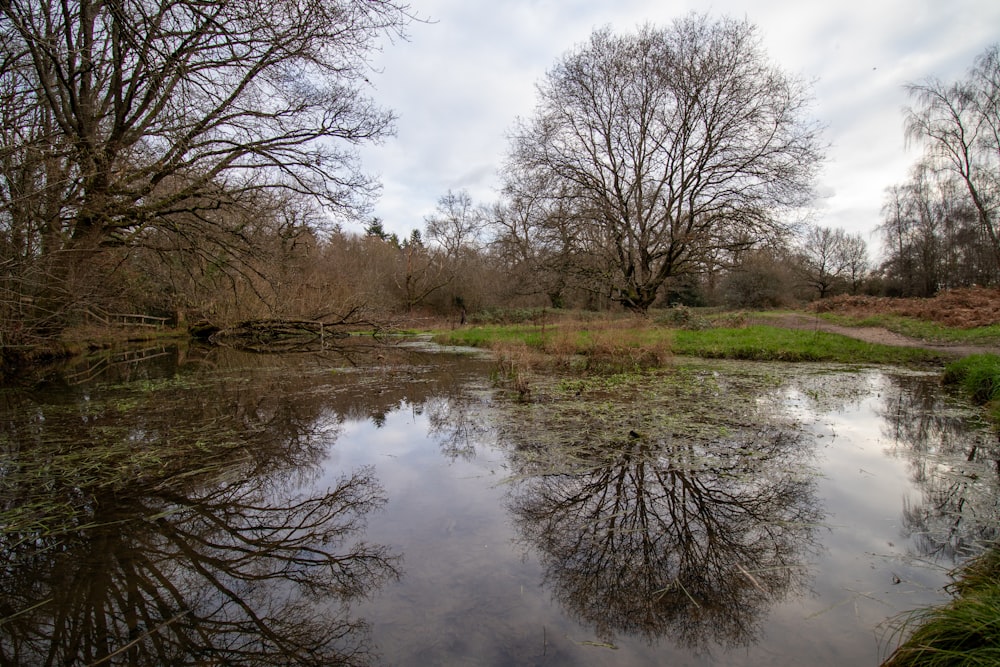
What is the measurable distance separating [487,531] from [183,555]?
196 centimetres

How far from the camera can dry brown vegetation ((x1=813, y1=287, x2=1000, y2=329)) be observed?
523 inches

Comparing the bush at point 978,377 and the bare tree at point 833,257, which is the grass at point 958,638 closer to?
the bush at point 978,377

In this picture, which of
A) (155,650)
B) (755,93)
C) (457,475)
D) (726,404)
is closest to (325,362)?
(457,475)

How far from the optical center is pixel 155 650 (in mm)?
2168

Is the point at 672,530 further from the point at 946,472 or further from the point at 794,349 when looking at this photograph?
the point at 794,349

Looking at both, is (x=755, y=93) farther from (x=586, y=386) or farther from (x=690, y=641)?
(x=690, y=641)

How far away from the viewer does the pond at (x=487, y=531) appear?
2.26 metres

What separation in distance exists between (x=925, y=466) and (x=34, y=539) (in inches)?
282

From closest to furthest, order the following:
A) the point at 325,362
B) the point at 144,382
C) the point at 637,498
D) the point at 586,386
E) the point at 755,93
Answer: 1. the point at 637,498
2. the point at 586,386
3. the point at 144,382
4. the point at 325,362
5. the point at 755,93

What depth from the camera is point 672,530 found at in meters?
3.20

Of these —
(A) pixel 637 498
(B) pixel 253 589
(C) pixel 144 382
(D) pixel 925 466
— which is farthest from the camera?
(C) pixel 144 382

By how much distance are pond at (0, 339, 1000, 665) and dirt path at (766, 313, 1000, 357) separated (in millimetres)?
4978

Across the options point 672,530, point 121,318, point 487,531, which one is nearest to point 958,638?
point 672,530

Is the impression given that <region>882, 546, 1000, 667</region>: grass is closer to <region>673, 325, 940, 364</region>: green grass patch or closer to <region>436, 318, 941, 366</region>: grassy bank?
<region>436, 318, 941, 366</region>: grassy bank
